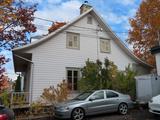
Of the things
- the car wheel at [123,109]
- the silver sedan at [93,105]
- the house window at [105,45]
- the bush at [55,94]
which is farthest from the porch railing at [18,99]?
the house window at [105,45]

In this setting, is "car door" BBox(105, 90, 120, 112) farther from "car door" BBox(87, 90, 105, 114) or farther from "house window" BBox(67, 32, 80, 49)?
"house window" BBox(67, 32, 80, 49)

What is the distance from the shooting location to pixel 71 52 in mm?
18391

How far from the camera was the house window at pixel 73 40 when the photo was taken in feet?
61.1

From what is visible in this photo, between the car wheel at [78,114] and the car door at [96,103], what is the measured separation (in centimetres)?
42

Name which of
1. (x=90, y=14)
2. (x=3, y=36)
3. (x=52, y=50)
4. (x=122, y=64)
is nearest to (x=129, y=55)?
(x=122, y=64)

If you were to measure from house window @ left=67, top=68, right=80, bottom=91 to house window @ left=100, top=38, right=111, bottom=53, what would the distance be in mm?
3239

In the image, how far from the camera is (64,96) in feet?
51.5

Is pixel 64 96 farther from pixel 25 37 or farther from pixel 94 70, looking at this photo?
pixel 25 37

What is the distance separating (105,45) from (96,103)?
824 cm

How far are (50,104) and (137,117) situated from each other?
223 inches

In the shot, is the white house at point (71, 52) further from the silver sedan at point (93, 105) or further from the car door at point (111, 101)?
the car door at point (111, 101)

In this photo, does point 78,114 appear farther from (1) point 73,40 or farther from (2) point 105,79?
(1) point 73,40

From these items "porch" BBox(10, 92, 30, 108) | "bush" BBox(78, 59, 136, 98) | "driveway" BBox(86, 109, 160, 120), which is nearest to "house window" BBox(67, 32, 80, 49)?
"bush" BBox(78, 59, 136, 98)

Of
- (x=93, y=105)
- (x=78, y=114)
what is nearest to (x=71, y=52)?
(x=93, y=105)
